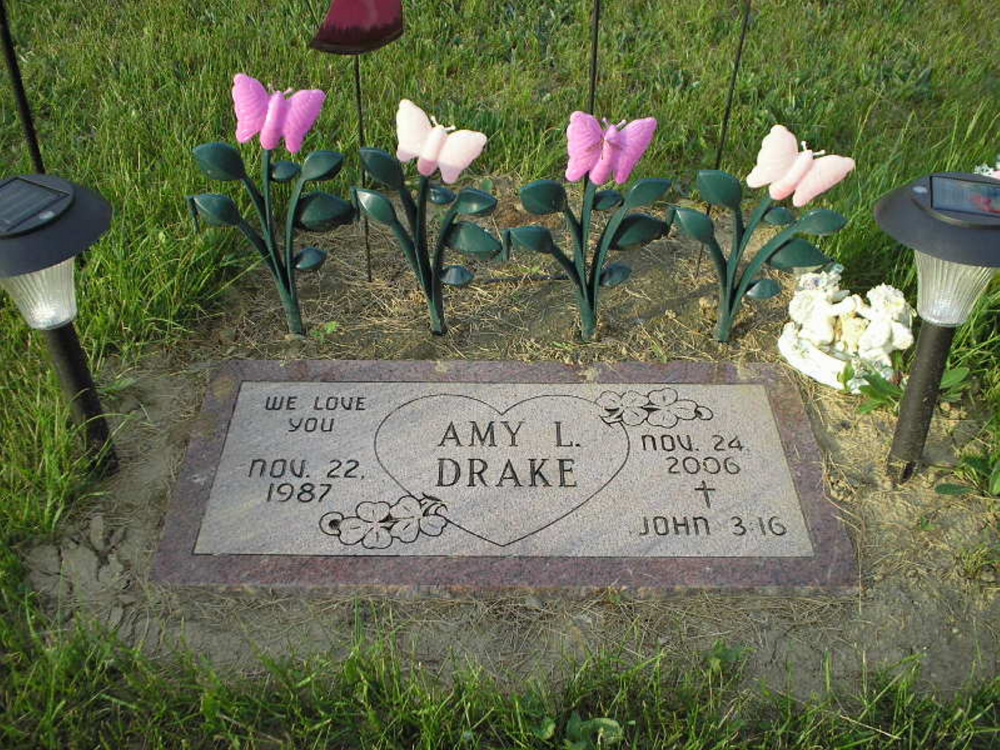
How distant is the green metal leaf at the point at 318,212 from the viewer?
113 inches

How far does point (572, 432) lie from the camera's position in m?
2.74

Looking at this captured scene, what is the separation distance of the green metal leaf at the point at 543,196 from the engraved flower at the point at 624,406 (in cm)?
57

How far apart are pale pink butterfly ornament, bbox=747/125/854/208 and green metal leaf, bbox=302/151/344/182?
3.85 feet

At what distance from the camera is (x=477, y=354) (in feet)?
10.0

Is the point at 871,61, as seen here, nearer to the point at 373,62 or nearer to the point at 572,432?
the point at 373,62

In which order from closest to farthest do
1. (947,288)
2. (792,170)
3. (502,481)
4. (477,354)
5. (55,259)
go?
(55,259) < (947,288) < (502,481) < (792,170) < (477,354)

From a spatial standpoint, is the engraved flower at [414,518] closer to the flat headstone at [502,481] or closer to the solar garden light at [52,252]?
the flat headstone at [502,481]

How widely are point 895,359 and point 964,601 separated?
82 cm

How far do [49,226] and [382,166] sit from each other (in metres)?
0.91

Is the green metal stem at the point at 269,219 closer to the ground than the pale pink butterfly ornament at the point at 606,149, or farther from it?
closer to the ground

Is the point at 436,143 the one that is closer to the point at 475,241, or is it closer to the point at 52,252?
the point at 475,241

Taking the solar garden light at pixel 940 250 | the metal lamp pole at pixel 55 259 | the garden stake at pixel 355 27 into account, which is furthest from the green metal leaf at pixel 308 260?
the solar garden light at pixel 940 250

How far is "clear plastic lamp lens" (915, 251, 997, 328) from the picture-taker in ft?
7.47

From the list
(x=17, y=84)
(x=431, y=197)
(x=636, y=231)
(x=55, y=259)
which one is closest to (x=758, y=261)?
(x=636, y=231)
